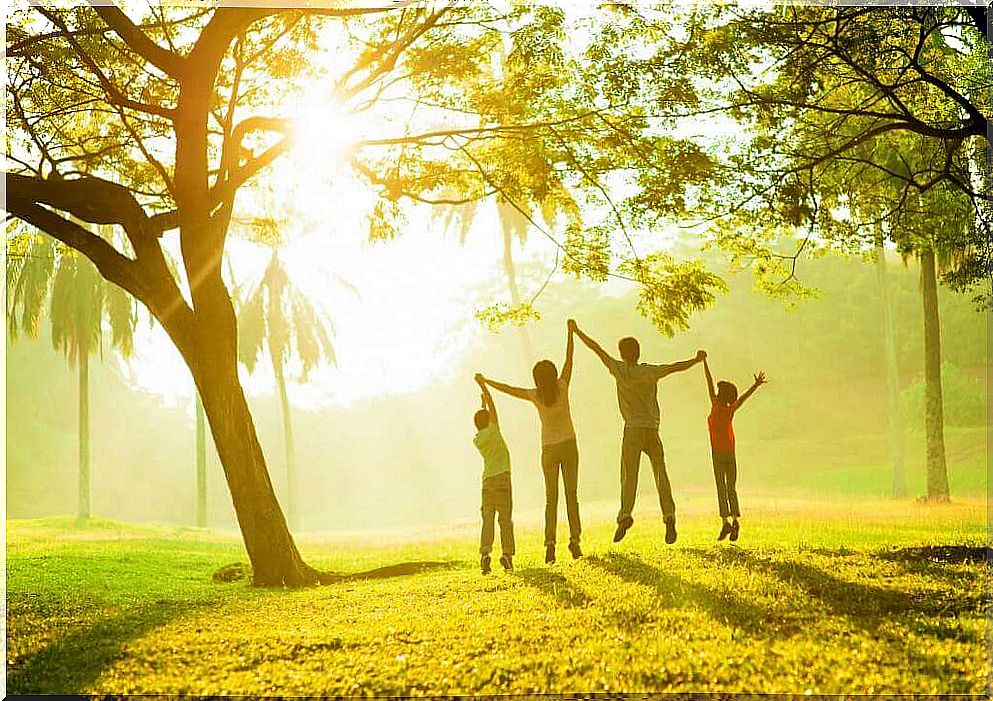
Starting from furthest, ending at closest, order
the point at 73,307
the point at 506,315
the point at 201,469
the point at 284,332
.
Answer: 1. the point at 201,469
2. the point at 73,307
3. the point at 284,332
4. the point at 506,315

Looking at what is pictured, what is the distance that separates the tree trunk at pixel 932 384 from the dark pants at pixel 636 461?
94.5 inches

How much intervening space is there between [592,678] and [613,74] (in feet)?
14.6

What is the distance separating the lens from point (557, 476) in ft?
21.6

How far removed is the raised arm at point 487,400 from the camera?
667cm

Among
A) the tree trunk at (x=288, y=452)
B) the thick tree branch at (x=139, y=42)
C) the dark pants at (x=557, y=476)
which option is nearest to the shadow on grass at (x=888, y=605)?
the dark pants at (x=557, y=476)

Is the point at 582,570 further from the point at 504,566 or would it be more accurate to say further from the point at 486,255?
the point at 486,255

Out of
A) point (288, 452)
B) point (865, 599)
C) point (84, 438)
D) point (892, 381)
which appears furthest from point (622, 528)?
point (84, 438)

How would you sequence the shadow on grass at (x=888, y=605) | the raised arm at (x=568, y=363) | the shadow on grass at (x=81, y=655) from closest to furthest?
the shadow on grass at (x=888, y=605) → the shadow on grass at (x=81, y=655) → the raised arm at (x=568, y=363)

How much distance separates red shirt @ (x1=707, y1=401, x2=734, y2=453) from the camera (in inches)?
269

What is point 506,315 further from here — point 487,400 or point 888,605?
point 888,605

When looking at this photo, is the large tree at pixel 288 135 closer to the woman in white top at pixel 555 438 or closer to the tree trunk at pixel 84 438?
the woman in white top at pixel 555 438

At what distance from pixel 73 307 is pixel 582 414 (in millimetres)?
5227

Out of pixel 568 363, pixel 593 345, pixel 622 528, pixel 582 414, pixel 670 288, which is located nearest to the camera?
pixel 568 363

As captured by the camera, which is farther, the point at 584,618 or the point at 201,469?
the point at 201,469
